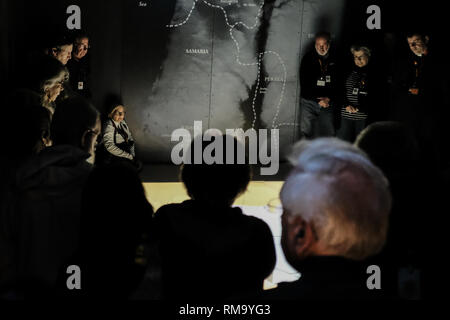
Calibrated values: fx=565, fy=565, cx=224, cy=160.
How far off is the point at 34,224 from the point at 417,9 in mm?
5379

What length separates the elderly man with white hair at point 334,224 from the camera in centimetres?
147

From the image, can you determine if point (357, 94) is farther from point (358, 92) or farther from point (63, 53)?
point (63, 53)

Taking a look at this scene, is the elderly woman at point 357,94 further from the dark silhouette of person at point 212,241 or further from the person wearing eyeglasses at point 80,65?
the dark silhouette of person at point 212,241

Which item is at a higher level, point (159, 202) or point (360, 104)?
point (360, 104)

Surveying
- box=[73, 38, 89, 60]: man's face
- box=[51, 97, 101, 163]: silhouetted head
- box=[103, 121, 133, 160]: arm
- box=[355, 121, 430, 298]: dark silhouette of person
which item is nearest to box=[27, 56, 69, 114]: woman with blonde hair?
box=[51, 97, 101, 163]: silhouetted head

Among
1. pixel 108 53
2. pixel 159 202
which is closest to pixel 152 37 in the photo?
pixel 108 53

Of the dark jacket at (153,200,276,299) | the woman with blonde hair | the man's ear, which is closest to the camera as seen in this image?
the man's ear

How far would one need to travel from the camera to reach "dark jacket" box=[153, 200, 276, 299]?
2.06m

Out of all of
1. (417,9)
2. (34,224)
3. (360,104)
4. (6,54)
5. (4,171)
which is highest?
(417,9)

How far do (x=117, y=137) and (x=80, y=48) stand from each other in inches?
38.3

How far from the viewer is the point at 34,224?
2.24m

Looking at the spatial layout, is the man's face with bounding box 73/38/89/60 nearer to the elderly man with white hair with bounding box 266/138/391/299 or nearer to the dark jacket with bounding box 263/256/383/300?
the elderly man with white hair with bounding box 266/138/391/299

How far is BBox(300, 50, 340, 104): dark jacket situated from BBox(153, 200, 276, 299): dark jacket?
4.67m

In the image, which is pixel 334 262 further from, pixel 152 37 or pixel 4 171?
pixel 152 37
